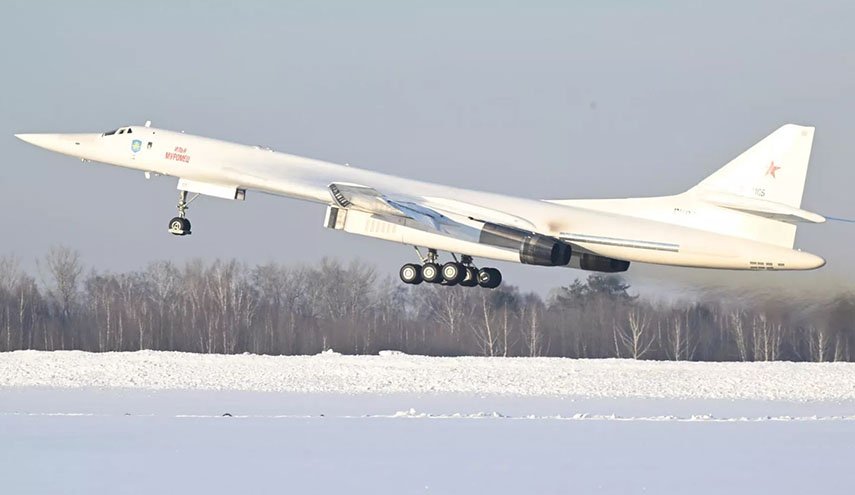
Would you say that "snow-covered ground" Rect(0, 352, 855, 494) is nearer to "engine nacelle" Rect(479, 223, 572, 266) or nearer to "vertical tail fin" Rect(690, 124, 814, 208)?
"engine nacelle" Rect(479, 223, 572, 266)

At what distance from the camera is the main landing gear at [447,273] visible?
24.8 m

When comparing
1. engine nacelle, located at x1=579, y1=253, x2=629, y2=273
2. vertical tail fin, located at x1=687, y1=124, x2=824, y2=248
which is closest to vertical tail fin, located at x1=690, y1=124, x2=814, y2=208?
vertical tail fin, located at x1=687, y1=124, x2=824, y2=248

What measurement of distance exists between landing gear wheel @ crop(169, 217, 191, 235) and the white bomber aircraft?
0.06ft

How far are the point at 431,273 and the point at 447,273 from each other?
0.87 feet

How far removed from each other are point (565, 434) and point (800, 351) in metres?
16.8

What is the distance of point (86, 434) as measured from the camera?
18.4 m

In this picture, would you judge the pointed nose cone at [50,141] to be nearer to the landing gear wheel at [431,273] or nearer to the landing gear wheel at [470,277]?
the landing gear wheel at [431,273]

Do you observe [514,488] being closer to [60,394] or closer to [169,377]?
[60,394]

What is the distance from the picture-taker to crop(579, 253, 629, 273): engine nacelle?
24.0m

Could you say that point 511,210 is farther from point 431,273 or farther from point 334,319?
point 334,319

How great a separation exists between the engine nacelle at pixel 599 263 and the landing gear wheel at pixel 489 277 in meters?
1.47

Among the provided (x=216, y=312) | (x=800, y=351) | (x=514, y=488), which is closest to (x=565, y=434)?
(x=514, y=488)

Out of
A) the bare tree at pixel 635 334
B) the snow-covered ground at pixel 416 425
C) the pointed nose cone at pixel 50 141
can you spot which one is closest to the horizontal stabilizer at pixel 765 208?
the snow-covered ground at pixel 416 425

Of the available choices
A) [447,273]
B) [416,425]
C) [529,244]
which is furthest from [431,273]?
[416,425]
